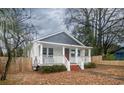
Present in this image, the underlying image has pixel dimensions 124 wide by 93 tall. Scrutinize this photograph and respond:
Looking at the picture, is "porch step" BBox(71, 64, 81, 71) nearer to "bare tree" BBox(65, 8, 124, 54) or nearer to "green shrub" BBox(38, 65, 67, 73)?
"green shrub" BBox(38, 65, 67, 73)

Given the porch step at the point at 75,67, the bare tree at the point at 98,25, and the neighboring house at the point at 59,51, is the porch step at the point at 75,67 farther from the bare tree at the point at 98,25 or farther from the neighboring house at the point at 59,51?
the bare tree at the point at 98,25

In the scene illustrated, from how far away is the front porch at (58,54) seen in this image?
17.7 feet

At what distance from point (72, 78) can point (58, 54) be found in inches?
18.9

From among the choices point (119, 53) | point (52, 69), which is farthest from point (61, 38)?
point (119, 53)

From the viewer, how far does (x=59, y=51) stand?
552 cm

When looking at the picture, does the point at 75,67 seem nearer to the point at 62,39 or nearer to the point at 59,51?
the point at 59,51

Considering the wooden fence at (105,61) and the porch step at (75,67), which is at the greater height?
the wooden fence at (105,61)

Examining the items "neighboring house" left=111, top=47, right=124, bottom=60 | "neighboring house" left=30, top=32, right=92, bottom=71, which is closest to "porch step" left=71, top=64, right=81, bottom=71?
"neighboring house" left=30, top=32, right=92, bottom=71

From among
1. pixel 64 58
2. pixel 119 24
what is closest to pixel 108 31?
pixel 119 24

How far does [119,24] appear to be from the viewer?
5.40m

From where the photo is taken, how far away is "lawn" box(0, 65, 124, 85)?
531cm

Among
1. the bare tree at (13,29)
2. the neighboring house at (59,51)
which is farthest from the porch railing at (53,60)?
the bare tree at (13,29)
